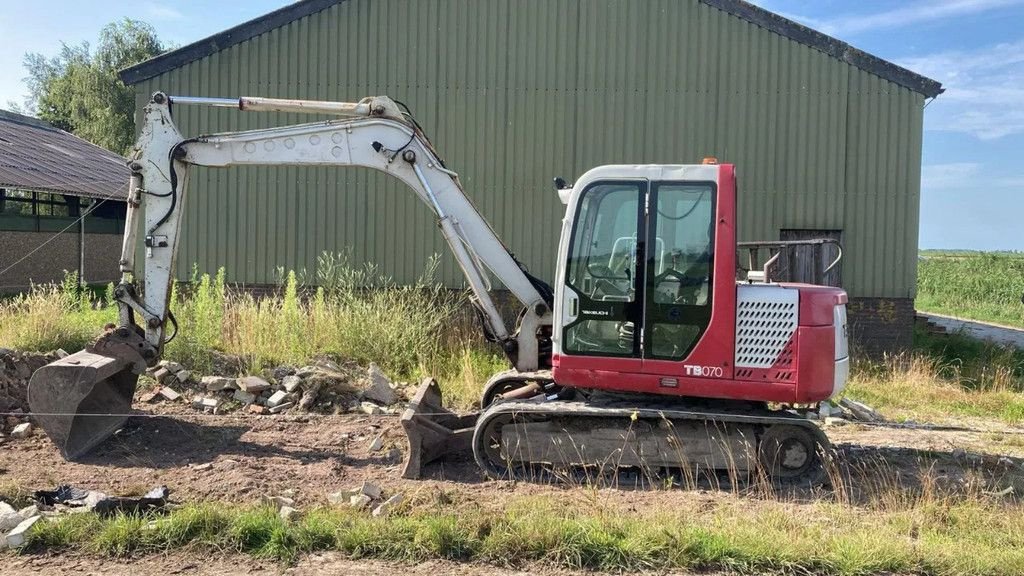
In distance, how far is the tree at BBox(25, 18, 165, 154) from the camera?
35628 mm

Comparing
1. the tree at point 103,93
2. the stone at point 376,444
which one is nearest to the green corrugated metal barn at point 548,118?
the stone at point 376,444

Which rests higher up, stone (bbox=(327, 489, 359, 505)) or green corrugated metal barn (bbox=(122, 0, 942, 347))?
green corrugated metal barn (bbox=(122, 0, 942, 347))

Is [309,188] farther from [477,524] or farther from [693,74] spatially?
[477,524]

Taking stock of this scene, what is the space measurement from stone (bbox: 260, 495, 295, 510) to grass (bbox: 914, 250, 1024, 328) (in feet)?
77.9

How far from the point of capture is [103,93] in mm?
35938

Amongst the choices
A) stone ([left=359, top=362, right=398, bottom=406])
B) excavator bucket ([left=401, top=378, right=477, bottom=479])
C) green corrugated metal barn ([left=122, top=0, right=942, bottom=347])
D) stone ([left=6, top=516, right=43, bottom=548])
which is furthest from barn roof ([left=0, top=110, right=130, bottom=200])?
stone ([left=6, top=516, right=43, bottom=548])

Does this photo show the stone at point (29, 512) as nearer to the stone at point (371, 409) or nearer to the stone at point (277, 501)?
the stone at point (277, 501)

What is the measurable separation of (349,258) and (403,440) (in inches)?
258

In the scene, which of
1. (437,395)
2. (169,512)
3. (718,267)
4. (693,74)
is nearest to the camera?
(169,512)

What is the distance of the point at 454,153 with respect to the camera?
43.7 feet

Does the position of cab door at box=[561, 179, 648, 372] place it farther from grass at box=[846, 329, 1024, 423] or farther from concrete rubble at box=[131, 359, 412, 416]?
grass at box=[846, 329, 1024, 423]

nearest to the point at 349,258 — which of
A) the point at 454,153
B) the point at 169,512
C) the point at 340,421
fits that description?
the point at 454,153

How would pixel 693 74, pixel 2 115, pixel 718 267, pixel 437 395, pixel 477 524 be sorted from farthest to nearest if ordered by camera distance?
1. pixel 2 115
2. pixel 693 74
3. pixel 437 395
4. pixel 718 267
5. pixel 477 524

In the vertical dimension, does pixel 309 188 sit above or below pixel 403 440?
above
